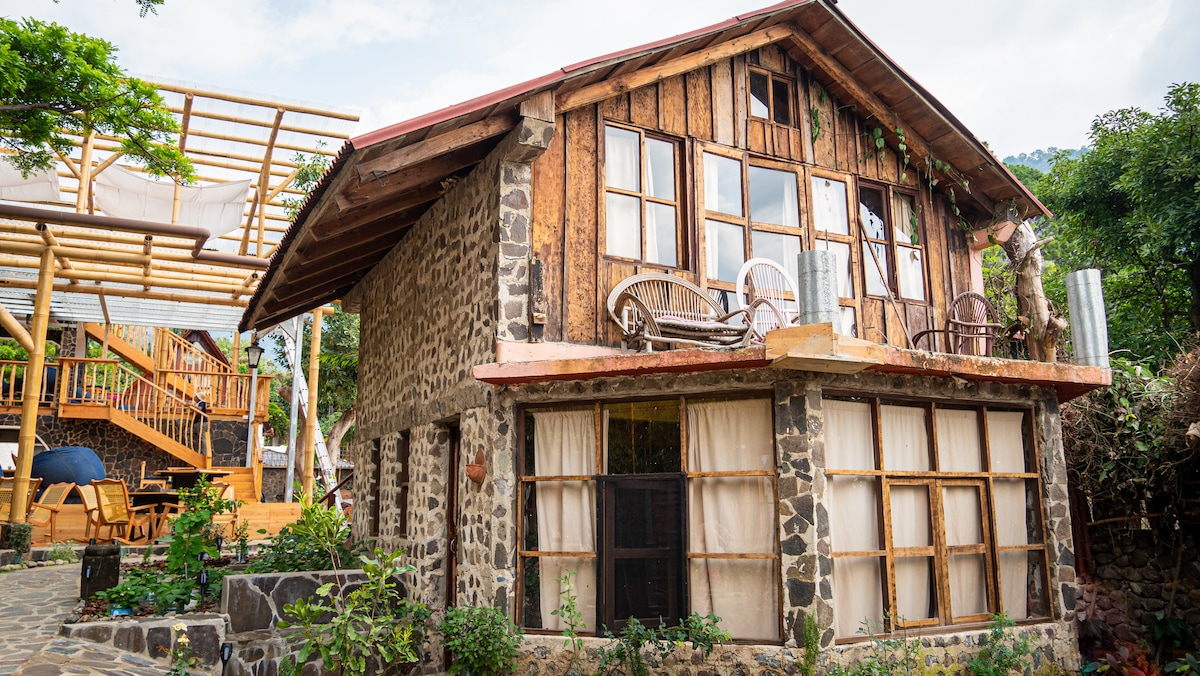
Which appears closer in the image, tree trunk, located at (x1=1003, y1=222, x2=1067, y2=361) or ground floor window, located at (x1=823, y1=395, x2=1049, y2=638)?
ground floor window, located at (x1=823, y1=395, x2=1049, y2=638)

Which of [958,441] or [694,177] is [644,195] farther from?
[958,441]

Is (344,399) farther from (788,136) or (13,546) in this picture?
(788,136)

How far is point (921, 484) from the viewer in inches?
303

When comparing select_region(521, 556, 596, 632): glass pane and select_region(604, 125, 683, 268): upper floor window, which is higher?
select_region(604, 125, 683, 268): upper floor window

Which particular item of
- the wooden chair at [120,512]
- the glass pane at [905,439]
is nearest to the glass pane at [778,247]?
the glass pane at [905,439]

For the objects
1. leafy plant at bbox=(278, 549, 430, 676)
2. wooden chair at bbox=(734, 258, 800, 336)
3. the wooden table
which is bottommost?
leafy plant at bbox=(278, 549, 430, 676)

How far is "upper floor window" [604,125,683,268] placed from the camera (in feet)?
27.9

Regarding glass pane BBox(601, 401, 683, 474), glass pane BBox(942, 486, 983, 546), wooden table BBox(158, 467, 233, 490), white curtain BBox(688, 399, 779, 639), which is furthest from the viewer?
wooden table BBox(158, 467, 233, 490)

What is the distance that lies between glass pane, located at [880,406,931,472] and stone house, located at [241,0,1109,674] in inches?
0.8

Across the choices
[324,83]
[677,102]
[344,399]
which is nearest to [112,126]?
[677,102]

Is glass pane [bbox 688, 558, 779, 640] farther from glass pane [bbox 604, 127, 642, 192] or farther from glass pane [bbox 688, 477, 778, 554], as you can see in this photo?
glass pane [bbox 604, 127, 642, 192]

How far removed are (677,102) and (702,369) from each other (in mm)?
3483

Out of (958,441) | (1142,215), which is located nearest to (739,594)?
(958,441)

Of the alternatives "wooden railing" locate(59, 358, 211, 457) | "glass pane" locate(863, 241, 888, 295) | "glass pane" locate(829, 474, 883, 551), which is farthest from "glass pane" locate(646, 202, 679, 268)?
"wooden railing" locate(59, 358, 211, 457)
